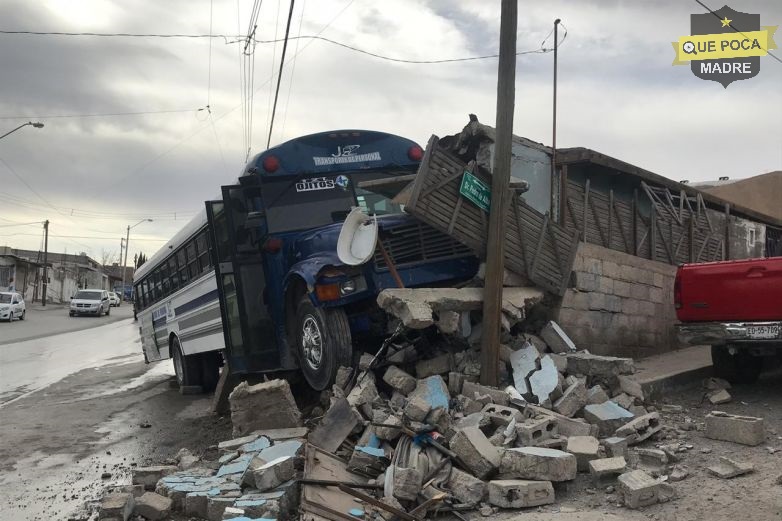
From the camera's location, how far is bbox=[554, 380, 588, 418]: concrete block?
18.6 feet

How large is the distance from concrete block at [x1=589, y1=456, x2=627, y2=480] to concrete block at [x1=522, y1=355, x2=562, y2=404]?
1.20m

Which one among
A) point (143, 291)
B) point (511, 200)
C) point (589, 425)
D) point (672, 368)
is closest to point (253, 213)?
point (511, 200)

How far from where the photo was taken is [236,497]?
4781 mm

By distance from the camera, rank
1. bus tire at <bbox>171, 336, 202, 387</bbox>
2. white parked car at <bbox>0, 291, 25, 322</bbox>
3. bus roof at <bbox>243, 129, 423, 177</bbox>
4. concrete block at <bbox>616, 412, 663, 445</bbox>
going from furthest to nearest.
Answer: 1. white parked car at <bbox>0, 291, 25, 322</bbox>
2. bus tire at <bbox>171, 336, 202, 387</bbox>
3. bus roof at <bbox>243, 129, 423, 177</bbox>
4. concrete block at <bbox>616, 412, 663, 445</bbox>

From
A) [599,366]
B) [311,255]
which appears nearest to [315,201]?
[311,255]

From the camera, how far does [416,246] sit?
693 centimetres

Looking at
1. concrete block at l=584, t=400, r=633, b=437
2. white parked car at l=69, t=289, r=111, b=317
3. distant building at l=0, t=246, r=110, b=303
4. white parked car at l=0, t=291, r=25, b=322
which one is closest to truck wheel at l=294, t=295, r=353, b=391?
concrete block at l=584, t=400, r=633, b=437

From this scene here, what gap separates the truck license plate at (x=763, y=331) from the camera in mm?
6384

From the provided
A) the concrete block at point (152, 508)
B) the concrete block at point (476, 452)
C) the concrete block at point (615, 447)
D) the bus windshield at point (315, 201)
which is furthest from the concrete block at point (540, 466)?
the bus windshield at point (315, 201)

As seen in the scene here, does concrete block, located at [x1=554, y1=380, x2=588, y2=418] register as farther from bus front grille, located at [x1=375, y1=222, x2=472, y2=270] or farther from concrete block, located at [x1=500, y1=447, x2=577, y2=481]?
bus front grille, located at [x1=375, y1=222, x2=472, y2=270]

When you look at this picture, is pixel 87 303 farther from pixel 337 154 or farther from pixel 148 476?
pixel 148 476

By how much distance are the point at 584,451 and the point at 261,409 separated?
3286 mm

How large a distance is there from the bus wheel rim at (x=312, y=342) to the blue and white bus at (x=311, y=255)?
0.01 meters

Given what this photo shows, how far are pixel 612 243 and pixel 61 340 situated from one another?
21215mm
